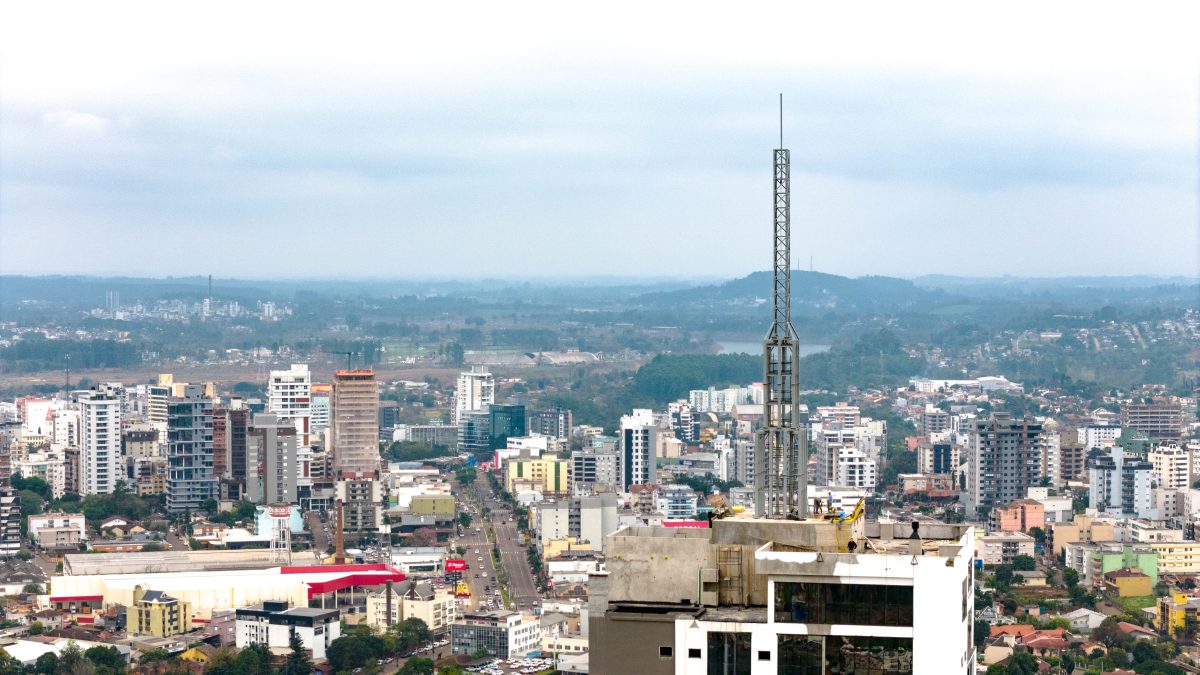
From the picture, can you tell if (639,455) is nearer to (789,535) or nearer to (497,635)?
(497,635)

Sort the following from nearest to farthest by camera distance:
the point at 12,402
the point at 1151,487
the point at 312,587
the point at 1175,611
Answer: the point at 1175,611
the point at 312,587
the point at 1151,487
the point at 12,402

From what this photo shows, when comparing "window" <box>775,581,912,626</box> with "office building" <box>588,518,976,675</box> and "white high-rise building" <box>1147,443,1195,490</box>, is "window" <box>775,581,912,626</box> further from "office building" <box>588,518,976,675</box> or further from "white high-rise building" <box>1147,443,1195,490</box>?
"white high-rise building" <box>1147,443,1195,490</box>

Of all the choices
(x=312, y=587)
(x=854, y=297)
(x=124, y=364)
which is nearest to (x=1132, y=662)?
(x=312, y=587)

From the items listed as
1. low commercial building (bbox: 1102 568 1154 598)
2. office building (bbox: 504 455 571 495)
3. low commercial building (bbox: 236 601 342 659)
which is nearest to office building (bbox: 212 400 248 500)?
office building (bbox: 504 455 571 495)

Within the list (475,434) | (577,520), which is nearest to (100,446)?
(475,434)

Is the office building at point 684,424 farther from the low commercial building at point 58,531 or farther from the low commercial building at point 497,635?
the low commercial building at point 497,635

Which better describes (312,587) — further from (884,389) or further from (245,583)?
(884,389)

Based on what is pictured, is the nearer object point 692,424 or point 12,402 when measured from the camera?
point 692,424
